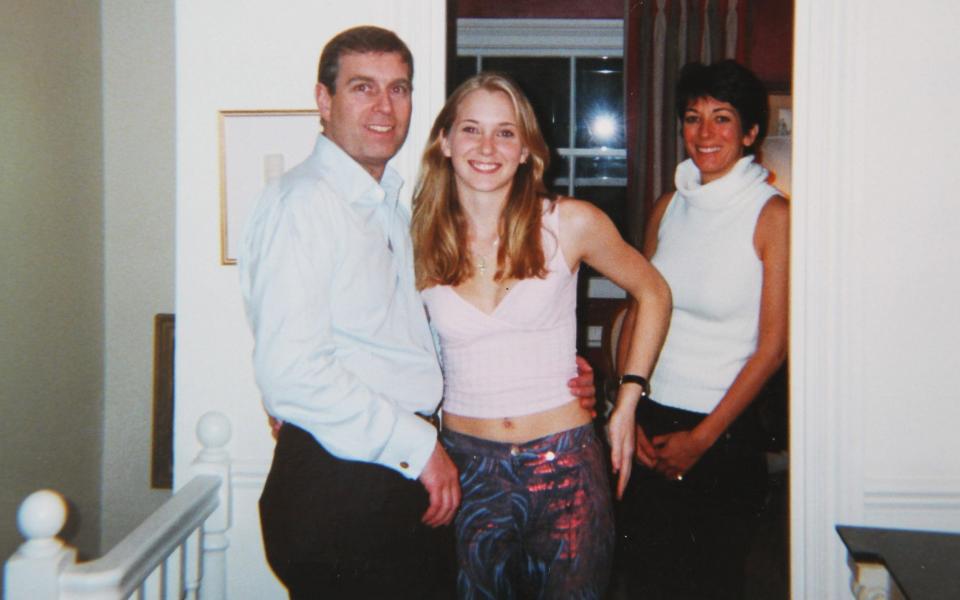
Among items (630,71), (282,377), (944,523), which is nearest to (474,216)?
(282,377)

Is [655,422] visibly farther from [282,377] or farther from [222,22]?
[222,22]

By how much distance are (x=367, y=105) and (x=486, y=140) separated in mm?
248

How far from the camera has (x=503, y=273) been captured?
4.91ft

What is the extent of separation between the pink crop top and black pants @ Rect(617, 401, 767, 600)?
49 cm

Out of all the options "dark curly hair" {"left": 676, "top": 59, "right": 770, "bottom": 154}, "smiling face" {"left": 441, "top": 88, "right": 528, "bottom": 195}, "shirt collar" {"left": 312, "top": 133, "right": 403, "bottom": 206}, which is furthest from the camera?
"dark curly hair" {"left": 676, "top": 59, "right": 770, "bottom": 154}

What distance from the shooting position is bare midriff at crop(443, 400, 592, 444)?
4.77 feet

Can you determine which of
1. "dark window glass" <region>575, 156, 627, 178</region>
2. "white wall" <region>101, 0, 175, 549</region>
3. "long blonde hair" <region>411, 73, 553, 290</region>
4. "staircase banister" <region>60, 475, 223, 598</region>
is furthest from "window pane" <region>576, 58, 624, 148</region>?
"staircase banister" <region>60, 475, 223, 598</region>

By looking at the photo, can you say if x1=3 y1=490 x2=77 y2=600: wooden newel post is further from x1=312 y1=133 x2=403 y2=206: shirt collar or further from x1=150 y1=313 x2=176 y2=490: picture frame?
x1=150 y1=313 x2=176 y2=490: picture frame

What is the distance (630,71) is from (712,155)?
8.67ft

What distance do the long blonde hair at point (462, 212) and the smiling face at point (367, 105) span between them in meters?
0.15

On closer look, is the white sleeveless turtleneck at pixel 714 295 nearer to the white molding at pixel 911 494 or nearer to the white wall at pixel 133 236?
the white molding at pixel 911 494

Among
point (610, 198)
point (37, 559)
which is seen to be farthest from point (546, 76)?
point (37, 559)

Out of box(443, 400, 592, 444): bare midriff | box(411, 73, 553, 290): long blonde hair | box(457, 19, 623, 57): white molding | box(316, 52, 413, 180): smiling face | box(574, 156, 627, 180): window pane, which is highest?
box(457, 19, 623, 57): white molding

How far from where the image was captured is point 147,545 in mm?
1319
